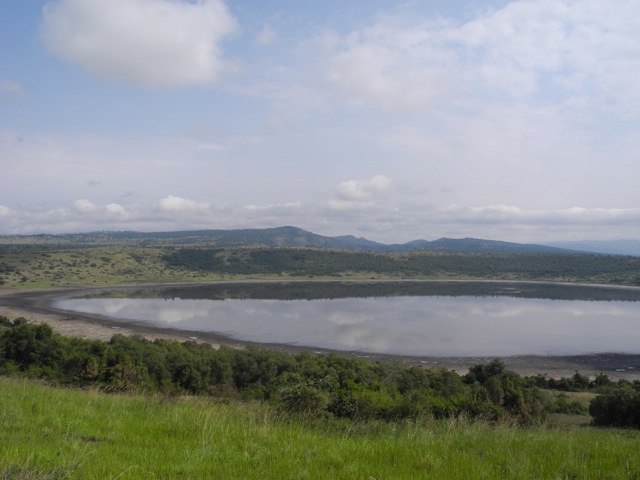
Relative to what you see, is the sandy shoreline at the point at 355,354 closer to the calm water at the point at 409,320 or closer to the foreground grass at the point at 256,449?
the calm water at the point at 409,320

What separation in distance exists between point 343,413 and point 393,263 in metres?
172

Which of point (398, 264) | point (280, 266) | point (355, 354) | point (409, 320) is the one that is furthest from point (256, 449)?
point (398, 264)

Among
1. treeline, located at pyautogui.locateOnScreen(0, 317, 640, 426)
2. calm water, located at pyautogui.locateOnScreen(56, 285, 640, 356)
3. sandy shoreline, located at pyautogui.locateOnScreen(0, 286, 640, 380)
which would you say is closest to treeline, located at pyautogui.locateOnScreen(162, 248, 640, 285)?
calm water, located at pyautogui.locateOnScreen(56, 285, 640, 356)

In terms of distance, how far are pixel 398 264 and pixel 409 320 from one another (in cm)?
10623

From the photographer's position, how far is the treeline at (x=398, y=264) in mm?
162625

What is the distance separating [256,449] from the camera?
18.1ft

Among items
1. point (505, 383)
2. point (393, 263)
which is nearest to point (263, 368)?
point (505, 383)

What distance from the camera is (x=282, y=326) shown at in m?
67.5

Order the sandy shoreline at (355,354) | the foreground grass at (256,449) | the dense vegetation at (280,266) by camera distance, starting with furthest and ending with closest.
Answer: the dense vegetation at (280,266) → the sandy shoreline at (355,354) → the foreground grass at (256,449)

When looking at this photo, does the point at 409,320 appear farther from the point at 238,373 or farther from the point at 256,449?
the point at 256,449

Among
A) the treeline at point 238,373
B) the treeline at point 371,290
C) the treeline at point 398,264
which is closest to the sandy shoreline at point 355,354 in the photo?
the treeline at point 238,373

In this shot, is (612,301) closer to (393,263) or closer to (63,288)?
(393,263)

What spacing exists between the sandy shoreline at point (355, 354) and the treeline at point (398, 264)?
93632 mm

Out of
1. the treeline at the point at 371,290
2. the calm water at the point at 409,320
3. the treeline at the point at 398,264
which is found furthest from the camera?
the treeline at the point at 398,264
